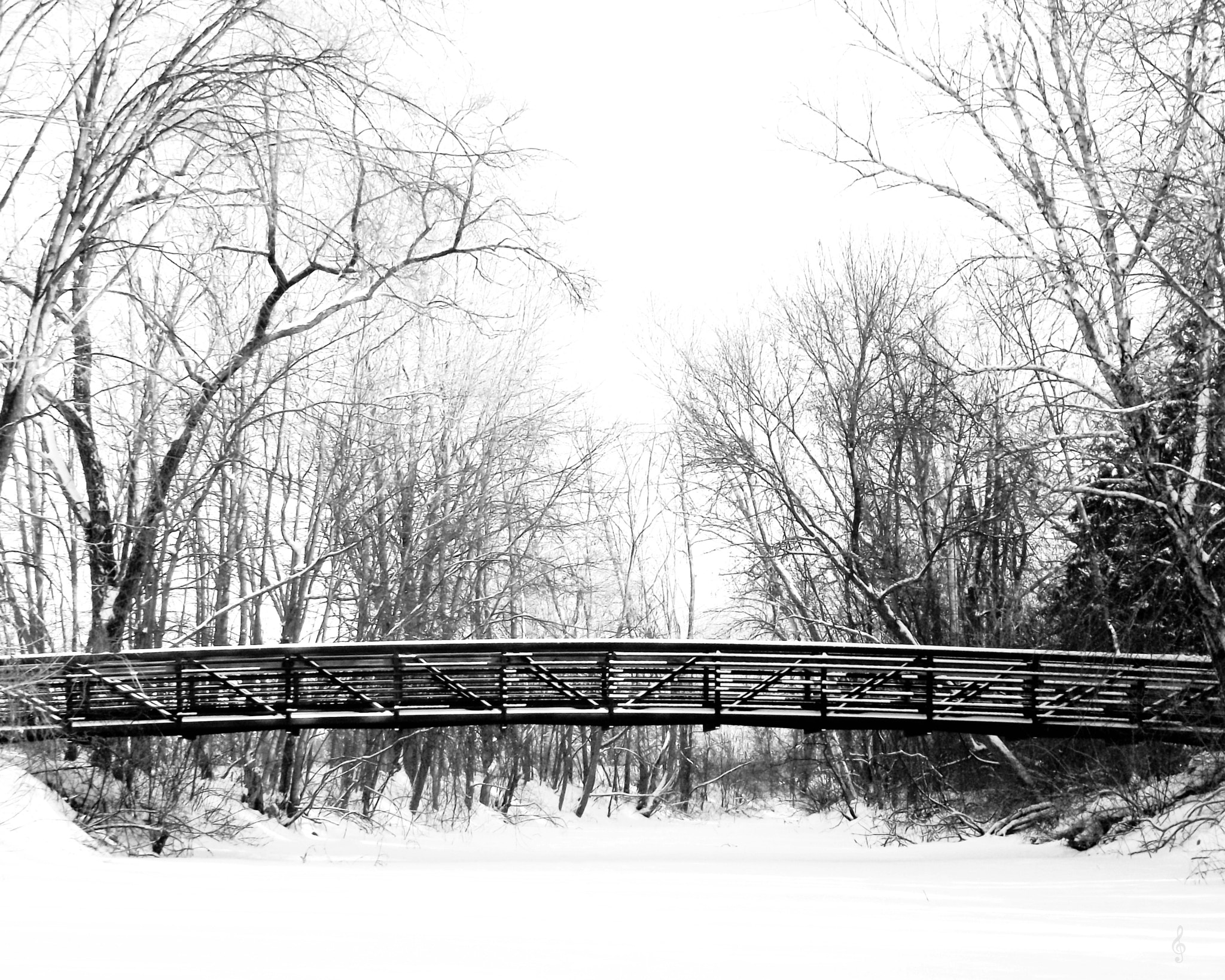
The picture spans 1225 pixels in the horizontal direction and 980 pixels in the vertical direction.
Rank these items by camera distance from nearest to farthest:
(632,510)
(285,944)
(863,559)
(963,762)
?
(285,944) < (963,762) < (863,559) < (632,510)

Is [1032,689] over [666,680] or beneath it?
beneath

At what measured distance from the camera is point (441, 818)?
20.7m

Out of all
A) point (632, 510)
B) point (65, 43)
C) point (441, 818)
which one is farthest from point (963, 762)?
point (65, 43)

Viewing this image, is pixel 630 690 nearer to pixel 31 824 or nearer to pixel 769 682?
pixel 769 682

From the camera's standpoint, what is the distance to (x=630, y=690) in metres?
16.1

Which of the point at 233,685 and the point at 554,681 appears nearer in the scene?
the point at 233,685

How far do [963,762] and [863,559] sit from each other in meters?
4.50

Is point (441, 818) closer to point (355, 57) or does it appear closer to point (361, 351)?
point (361, 351)

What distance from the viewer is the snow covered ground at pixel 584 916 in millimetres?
5703

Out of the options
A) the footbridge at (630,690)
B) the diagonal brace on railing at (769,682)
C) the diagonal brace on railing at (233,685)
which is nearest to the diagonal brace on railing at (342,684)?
the footbridge at (630,690)

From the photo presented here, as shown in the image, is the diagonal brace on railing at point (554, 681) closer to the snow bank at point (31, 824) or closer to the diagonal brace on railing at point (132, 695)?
the diagonal brace on railing at point (132, 695)

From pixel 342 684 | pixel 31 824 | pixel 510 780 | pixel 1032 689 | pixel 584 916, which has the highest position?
pixel 342 684

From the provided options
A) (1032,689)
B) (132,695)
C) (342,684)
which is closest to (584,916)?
(342,684)

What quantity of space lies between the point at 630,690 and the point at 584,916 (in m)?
8.19
